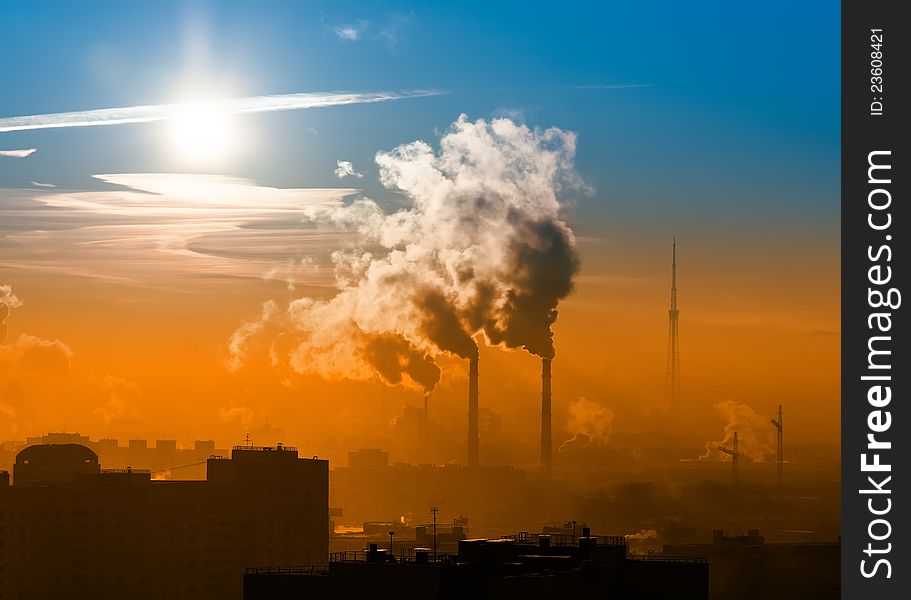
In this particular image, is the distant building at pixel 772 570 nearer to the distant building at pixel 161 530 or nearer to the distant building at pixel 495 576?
the distant building at pixel 161 530

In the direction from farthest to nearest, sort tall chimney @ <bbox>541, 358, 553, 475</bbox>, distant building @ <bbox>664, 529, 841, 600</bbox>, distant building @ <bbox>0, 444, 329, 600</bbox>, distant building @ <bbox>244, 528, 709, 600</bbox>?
1. tall chimney @ <bbox>541, 358, 553, 475</bbox>
2. distant building @ <bbox>664, 529, 841, 600</bbox>
3. distant building @ <bbox>0, 444, 329, 600</bbox>
4. distant building @ <bbox>244, 528, 709, 600</bbox>

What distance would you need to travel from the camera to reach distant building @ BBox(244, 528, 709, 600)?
→ 5797 cm

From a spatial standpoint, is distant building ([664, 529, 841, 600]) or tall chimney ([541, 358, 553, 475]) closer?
distant building ([664, 529, 841, 600])

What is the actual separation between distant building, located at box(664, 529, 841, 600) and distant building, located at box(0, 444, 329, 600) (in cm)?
3282

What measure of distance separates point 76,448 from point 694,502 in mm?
72190

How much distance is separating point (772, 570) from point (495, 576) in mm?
99010

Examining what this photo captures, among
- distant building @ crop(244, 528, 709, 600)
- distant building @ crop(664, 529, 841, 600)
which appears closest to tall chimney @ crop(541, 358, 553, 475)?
distant building @ crop(664, 529, 841, 600)

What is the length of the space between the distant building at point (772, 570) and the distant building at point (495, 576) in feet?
260

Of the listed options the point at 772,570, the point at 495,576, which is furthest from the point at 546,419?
the point at 495,576

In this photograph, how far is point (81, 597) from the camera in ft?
456

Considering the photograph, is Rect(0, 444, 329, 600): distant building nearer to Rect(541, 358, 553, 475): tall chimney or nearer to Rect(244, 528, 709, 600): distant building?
Rect(541, 358, 553, 475): tall chimney
